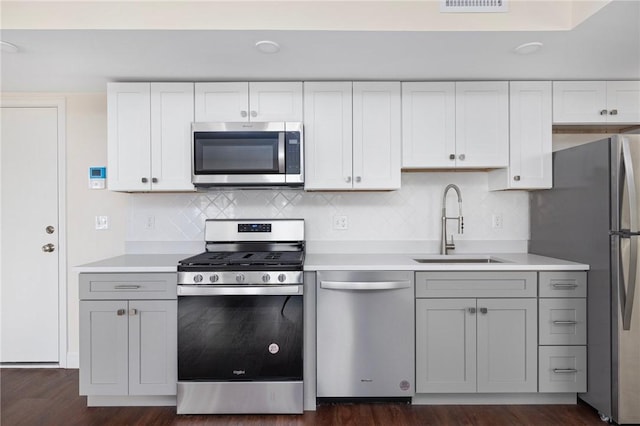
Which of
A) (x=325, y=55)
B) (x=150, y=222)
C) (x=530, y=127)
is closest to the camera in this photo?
(x=325, y=55)

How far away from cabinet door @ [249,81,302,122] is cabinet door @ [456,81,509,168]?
1.12 metres

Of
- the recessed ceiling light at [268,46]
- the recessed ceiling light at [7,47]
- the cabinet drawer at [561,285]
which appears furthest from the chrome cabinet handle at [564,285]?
the recessed ceiling light at [7,47]

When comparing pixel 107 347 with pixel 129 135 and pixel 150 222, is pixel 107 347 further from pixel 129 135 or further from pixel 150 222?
pixel 129 135

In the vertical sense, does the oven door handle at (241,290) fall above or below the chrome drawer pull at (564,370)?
above

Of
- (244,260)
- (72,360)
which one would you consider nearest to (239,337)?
(244,260)

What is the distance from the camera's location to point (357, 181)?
2582 millimetres

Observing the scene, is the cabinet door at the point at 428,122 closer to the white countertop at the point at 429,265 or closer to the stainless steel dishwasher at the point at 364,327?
the white countertop at the point at 429,265

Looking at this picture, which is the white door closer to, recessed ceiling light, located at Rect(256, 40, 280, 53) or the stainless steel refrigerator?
recessed ceiling light, located at Rect(256, 40, 280, 53)

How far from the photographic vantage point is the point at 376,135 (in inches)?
102

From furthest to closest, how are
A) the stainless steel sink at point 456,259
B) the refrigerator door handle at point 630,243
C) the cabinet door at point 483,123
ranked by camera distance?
the stainless steel sink at point 456,259, the cabinet door at point 483,123, the refrigerator door handle at point 630,243

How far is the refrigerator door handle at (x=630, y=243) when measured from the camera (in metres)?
2.00

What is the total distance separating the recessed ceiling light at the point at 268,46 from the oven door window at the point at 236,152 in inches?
21.3

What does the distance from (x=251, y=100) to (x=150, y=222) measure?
125 cm

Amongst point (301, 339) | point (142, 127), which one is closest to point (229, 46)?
point (142, 127)
